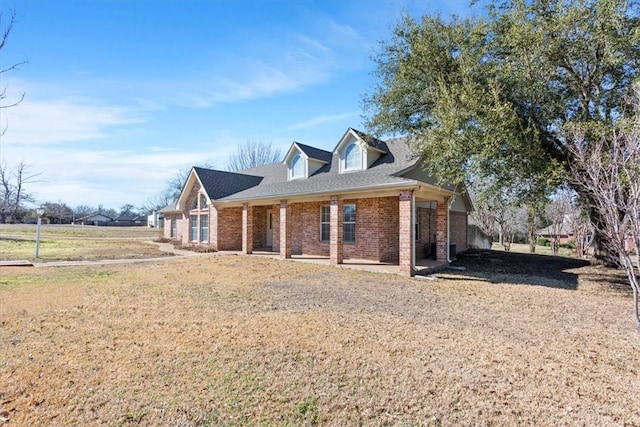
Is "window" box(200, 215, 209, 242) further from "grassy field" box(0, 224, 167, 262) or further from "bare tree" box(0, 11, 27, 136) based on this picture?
"bare tree" box(0, 11, 27, 136)

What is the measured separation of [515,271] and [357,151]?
8557 mm

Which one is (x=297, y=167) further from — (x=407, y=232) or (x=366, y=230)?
(x=407, y=232)

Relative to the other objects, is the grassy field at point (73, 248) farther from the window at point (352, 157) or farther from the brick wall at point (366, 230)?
the window at point (352, 157)

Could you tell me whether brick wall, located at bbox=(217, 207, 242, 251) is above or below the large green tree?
below

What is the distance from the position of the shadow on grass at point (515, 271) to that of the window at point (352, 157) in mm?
6421

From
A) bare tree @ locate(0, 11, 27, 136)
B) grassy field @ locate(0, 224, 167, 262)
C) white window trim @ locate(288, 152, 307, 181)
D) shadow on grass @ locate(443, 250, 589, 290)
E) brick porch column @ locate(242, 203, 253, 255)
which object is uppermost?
white window trim @ locate(288, 152, 307, 181)

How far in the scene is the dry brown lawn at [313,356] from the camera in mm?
3420

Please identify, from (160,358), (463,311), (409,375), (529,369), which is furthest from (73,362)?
(463,311)

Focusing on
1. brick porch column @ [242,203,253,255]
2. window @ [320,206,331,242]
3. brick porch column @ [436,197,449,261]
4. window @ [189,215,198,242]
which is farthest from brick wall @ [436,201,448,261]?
window @ [189,215,198,242]

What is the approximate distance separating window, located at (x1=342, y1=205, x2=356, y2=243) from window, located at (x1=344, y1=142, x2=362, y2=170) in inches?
83.8

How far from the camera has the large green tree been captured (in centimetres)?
959

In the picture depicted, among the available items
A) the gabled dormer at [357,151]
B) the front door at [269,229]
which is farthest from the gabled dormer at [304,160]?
the front door at [269,229]

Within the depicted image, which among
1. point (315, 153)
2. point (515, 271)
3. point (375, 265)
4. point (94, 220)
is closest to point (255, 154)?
point (315, 153)

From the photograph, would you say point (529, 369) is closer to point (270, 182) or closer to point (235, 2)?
point (235, 2)
